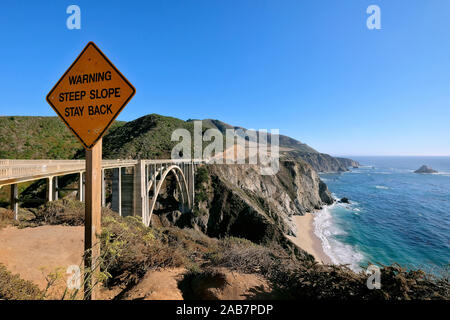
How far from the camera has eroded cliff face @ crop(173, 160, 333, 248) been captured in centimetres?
3047

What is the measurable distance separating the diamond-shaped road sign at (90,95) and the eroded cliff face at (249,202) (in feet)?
93.3

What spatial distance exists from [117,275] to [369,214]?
53.0 metres

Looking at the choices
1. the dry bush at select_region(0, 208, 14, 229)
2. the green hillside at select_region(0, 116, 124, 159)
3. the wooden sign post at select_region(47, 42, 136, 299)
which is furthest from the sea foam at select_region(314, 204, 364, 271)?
the green hillside at select_region(0, 116, 124, 159)

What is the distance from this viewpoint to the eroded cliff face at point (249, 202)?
30469 millimetres

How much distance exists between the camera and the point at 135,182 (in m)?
14.3

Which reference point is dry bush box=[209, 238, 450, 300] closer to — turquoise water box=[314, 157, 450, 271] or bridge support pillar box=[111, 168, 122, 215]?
bridge support pillar box=[111, 168, 122, 215]

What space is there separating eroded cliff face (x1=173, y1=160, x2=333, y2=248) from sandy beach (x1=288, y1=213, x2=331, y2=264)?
5.90 feet

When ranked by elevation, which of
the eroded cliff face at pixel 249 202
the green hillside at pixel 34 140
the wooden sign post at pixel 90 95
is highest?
the green hillside at pixel 34 140

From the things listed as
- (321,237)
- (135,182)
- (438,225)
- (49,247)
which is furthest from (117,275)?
(438,225)

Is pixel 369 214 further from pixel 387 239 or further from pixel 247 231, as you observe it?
pixel 247 231

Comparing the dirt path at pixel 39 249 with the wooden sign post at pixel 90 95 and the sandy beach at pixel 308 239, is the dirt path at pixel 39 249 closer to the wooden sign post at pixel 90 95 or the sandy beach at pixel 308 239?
the wooden sign post at pixel 90 95

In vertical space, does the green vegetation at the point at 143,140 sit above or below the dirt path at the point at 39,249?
above

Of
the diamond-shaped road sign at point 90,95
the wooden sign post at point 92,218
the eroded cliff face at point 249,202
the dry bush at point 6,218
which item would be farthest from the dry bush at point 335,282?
the eroded cliff face at point 249,202

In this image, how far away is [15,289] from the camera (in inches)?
136
